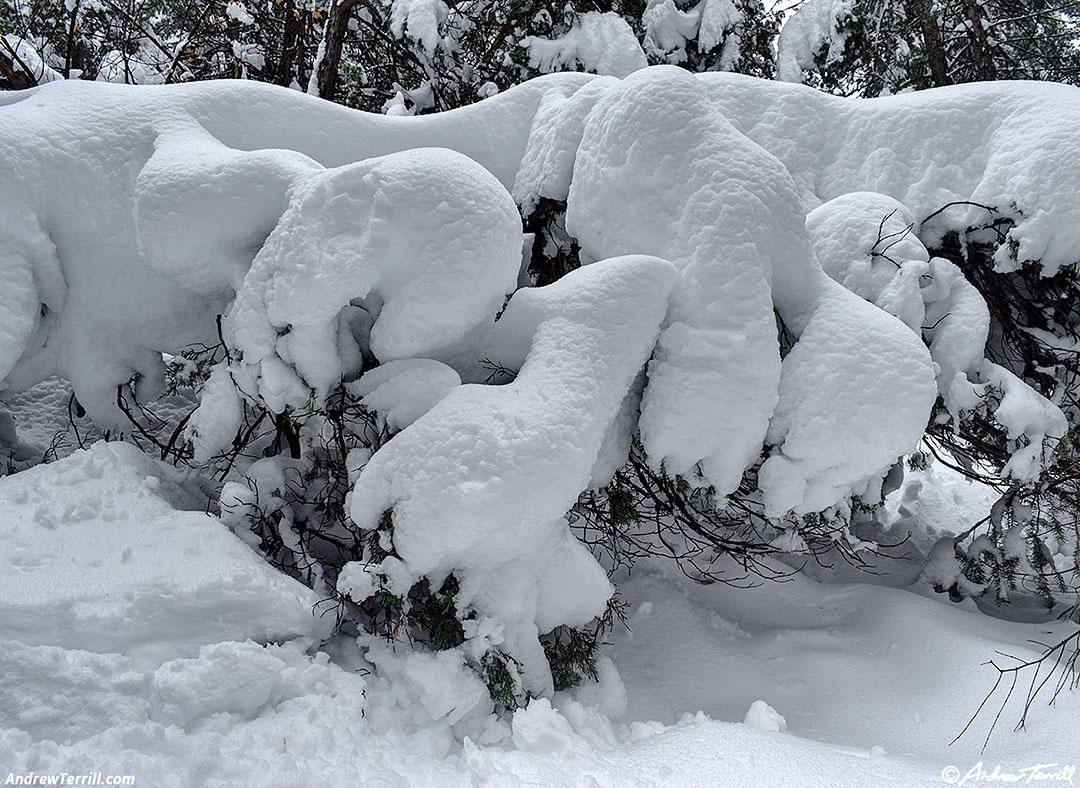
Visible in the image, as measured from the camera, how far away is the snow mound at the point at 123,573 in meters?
2.72

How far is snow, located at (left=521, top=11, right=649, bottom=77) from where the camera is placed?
6602 millimetres

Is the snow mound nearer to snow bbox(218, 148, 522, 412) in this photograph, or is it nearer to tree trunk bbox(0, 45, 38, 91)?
snow bbox(218, 148, 522, 412)

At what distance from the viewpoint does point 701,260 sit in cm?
344

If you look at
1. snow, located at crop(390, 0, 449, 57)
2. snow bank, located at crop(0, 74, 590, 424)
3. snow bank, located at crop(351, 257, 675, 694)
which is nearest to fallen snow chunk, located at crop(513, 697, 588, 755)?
snow bank, located at crop(351, 257, 675, 694)

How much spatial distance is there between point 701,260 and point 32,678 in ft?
11.0

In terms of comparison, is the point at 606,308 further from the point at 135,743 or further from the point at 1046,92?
the point at 1046,92

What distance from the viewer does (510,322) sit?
352 centimetres

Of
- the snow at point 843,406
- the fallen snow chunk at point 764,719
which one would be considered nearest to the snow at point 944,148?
the snow at point 843,406

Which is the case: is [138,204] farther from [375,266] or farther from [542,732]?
[542,732]

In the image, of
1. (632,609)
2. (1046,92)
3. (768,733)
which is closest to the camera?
(768,733)

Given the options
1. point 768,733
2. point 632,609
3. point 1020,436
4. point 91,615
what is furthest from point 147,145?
point 1020,436

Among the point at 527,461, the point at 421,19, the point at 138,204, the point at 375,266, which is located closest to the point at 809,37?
the point at 421,19

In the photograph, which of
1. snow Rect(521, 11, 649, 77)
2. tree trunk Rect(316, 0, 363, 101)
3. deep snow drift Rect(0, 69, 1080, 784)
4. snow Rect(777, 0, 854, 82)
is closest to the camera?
Result: deep snow drift Rect(0, 69, 1080, 784)

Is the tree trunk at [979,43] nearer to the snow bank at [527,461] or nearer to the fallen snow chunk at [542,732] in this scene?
the snow bank at [527,461]
